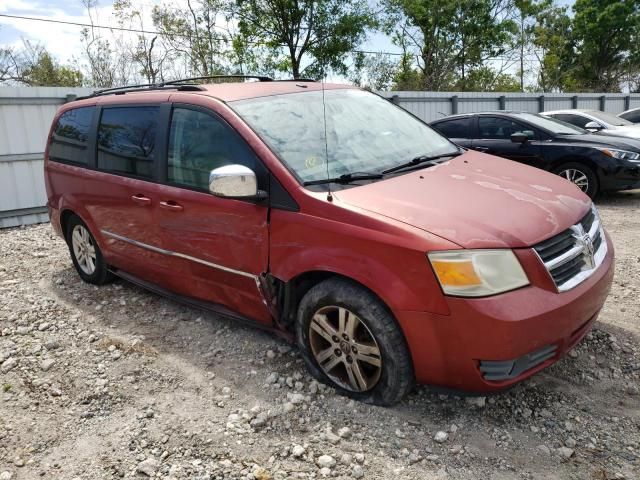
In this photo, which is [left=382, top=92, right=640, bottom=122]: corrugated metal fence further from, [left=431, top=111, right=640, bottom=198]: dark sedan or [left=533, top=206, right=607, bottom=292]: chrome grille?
[left=533, top=206, right=607, bottom=292]: chrome grille

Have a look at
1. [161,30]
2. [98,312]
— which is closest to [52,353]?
[98,312]

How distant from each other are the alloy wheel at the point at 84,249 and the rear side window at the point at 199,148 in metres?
1.63

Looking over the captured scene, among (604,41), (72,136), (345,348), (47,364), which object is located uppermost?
(604,41)

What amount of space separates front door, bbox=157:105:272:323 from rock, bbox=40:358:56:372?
0.96 metres

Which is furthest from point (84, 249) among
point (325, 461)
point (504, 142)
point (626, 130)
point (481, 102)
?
point (481, 102)

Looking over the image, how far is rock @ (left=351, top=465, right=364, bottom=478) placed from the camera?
2418 millimetres

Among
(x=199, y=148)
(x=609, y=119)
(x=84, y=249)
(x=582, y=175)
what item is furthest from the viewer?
(x=609, y=119)

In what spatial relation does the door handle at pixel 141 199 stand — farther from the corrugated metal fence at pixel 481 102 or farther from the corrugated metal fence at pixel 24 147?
the corrugated metal fence at pixel 481 102

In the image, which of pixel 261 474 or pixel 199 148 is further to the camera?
pixel 199 148

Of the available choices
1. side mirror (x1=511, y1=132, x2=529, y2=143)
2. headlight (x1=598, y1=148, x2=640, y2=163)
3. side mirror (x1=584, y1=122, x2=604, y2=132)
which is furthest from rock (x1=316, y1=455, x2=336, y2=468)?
side mirror (x1=584, y1=122, x2=604, y2=132)

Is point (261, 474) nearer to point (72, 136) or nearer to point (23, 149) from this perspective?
point (72, 136)

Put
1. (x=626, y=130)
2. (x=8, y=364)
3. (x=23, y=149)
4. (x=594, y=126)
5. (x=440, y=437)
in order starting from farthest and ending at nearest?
1. (x=594, y=126)
2. (x=626, y=130)
3. (x=23, y=149)
4. (x=8, y=364)
5. (x=440, y=437)

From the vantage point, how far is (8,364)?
3.60m

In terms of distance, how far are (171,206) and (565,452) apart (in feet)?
8.74
